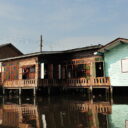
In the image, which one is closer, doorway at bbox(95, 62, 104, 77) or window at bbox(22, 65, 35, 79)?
doorway at bbox(95, 62, 104, 77)

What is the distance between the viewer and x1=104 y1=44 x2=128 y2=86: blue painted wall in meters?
17.9

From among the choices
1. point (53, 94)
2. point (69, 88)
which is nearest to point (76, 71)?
point (69, 88)

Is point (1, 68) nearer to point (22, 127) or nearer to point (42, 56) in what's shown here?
point (42, 56)

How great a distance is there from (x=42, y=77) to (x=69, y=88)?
3.65 meters

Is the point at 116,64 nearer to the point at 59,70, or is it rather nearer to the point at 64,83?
the point at 64,83

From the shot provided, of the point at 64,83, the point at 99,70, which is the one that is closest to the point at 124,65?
the point at 99,70

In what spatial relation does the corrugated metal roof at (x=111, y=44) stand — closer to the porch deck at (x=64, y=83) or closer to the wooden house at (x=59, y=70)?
the wooden house at (x=59, y=70)

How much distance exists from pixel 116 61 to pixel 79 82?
4.22m

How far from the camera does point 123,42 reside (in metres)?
18.1

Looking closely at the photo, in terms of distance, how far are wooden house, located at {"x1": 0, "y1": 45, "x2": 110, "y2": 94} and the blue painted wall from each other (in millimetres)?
658

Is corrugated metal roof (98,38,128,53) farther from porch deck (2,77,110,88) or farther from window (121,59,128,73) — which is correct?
porch deck (2,77,110,88)

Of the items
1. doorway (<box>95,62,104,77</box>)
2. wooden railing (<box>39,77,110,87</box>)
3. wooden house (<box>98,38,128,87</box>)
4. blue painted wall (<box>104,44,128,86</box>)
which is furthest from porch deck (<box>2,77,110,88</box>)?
doorway (<box>95,62,104,77</box>)

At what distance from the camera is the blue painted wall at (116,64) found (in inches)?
706

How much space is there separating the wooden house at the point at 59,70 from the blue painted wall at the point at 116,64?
66 centimetres
